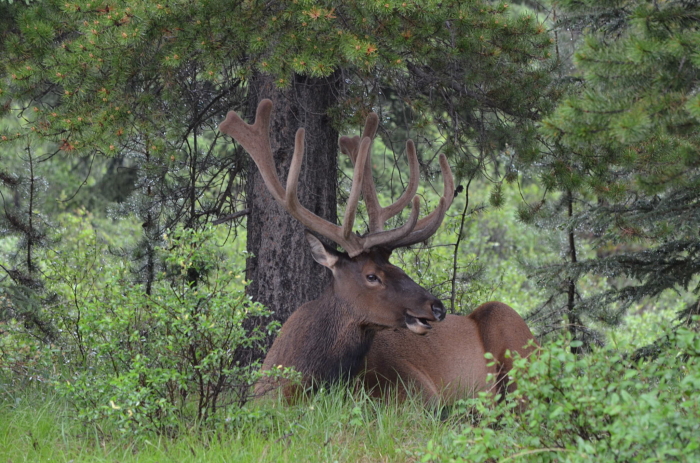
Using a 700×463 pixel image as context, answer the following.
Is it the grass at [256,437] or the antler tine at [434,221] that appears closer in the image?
the grass at [256,437]

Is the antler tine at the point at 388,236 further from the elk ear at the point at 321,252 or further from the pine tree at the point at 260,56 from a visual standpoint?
the pine tree at the point at 260,56

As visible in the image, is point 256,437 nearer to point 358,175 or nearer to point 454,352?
point 358,175

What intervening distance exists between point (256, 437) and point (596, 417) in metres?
2.14

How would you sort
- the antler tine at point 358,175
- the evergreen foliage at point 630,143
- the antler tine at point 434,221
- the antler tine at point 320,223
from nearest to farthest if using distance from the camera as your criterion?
the evergreen foliage at point 630,143 → the antler tine at point 358,175 → the antler tine at point 320,223 → the antler tine at point 434,221

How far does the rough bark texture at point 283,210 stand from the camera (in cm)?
732

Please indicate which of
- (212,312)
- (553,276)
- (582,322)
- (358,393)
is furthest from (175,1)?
(582,322)

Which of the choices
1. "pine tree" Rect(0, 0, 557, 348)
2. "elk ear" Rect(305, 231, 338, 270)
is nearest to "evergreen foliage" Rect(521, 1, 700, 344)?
"pine tree" Rect(0, 0, 557, 348)

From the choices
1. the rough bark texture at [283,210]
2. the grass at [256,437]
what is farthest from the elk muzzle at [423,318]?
the rough bark texture at [283,210]

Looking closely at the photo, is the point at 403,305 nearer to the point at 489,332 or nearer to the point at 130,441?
the point at 489,332

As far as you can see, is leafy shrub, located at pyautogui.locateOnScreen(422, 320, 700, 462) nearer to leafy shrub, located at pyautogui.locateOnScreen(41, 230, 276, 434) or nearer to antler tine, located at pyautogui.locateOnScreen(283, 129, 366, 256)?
leafy shrub, located at pyautogui.locateOnScreen(41, 230, 276, 434)

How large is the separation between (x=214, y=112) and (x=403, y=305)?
3.30 meters

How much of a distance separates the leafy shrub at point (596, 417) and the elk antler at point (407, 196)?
237 centimetres

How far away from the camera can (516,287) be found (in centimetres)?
1653

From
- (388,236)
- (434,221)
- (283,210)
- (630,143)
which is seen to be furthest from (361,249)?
(630,143)
